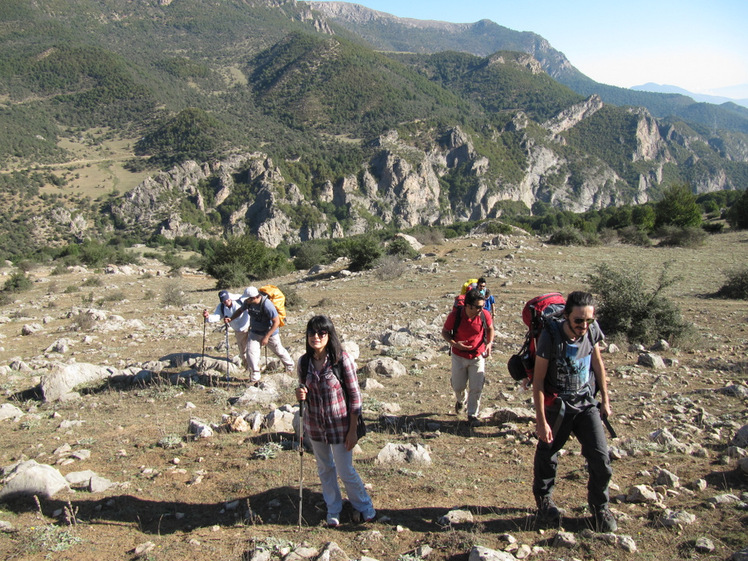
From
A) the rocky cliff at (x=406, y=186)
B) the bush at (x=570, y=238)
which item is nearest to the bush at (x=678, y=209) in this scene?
the bush at (x=570, y=238)

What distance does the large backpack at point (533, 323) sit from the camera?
334 centimetres

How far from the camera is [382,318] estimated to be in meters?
12.3

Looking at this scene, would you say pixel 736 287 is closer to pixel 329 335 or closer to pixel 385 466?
pixel 385 466

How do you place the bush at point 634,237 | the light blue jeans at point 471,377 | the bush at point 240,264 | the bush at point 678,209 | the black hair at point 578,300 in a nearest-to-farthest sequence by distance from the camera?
1. the black hair at point 578,300
2. the light blue jeans at point 471,377
3. the bush at point 240,264
4. the bush at point 634,237
5. the bush at point 678,209

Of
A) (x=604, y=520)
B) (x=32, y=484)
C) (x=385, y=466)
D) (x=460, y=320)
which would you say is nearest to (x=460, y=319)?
(x=460, y=320)

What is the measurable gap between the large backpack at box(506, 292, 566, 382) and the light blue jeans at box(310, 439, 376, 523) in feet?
4.85

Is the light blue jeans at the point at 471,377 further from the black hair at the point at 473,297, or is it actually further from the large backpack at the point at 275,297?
the large backpack at the point at 275,297

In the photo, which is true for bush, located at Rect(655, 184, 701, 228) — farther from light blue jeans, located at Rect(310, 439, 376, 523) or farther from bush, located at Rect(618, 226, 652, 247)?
light blue jeans, located at Rect(310, 439, 376, 523)

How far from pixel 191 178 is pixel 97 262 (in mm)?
74824

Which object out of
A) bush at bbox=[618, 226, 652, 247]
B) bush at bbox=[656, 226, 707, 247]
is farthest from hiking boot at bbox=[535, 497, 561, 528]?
bush at bbox=[618, 226, 652, 247]

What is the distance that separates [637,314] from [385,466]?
25.6 feet

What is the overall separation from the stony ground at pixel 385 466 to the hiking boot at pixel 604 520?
0.11 meters

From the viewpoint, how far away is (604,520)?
10.0ft

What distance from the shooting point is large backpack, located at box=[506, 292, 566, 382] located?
3.34 m
